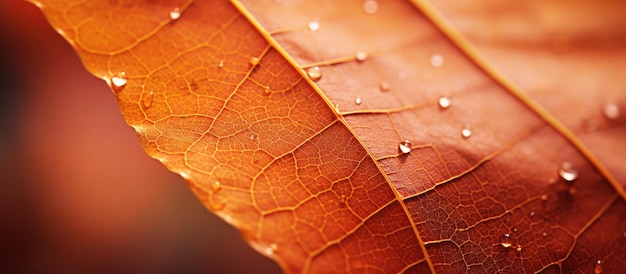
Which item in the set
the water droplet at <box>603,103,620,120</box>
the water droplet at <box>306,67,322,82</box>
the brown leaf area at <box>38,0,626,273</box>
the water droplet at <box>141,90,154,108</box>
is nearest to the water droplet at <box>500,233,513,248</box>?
the brown leaf area at <box>38,0,626,273</box>

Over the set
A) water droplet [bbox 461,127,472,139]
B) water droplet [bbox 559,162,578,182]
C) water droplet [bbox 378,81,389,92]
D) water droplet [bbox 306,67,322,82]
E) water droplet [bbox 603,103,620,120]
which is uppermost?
water droplet [bbox 306,67,322,82]

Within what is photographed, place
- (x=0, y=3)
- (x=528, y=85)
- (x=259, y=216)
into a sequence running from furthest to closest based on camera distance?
(x=0, y=3), (x=528, y=85), (x=259, y=216)

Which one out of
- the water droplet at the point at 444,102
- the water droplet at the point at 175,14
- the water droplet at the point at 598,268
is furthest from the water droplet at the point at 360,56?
the water droplet at the point at 598,268

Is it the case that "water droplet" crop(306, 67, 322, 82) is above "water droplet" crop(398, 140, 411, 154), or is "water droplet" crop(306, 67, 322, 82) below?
above

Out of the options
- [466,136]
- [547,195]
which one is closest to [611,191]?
[547,195]

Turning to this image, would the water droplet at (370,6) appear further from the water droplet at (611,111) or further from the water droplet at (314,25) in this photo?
the water droplet at (611,111)

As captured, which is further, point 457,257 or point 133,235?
point 133,235

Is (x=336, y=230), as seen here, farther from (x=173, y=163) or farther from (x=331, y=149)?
(x=173, y=163)

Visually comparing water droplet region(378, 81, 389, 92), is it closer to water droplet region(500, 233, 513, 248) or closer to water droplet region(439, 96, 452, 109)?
water droplet region(439, 96, 452, 109)
